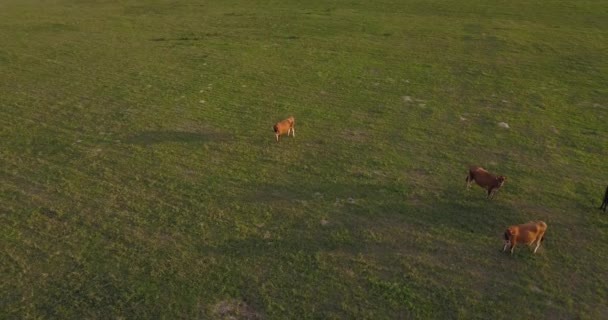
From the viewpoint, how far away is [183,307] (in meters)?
8.91

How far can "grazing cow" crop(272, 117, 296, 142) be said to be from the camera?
14672 millimetres

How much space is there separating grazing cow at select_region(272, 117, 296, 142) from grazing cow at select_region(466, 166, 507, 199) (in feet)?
17.4

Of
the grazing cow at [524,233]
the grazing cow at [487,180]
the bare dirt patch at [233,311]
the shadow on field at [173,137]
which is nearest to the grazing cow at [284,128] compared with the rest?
the shadow on field at [173,137]

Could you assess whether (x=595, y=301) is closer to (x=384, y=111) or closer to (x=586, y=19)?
(x=384, y=111)

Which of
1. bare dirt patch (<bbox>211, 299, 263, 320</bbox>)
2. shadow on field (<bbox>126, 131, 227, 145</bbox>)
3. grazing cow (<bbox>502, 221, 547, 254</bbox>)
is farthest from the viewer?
shadow on field (<bbox>126, 131, 227, 145</bbox>)

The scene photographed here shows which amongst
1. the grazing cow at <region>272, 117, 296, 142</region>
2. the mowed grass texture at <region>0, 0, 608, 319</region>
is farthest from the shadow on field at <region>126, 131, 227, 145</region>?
A: the grazing cow at <region>272, 117, 296, 142</region>

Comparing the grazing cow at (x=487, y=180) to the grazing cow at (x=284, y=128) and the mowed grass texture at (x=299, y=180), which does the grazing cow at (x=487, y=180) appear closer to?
the mowed grass texture at (x=299, y=180)

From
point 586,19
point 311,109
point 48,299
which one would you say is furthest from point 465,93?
point 586,19

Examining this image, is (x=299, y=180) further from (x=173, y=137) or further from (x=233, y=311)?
(x=233, y=311)

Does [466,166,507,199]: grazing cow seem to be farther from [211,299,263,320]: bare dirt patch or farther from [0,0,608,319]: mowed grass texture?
[211,299,263,320]: bare dirt patch

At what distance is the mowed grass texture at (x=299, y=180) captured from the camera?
30.5ft

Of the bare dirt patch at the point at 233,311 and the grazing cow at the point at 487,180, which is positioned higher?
the grazing cow at the point at 487,180

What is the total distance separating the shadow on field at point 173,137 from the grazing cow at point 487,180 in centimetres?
705

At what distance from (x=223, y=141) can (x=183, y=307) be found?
6.83m
